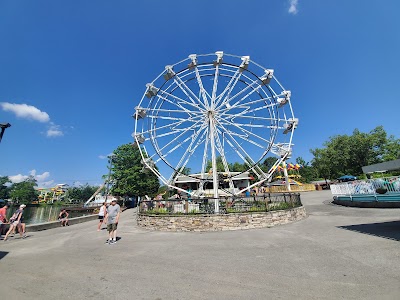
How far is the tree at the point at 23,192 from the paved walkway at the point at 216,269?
101 metres

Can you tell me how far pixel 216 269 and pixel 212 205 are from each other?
24.5 ft

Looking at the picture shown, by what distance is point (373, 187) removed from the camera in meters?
16.2

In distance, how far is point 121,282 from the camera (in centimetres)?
471

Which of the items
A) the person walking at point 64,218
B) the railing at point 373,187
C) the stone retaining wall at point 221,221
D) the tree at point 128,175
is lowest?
the stone retaining wall at point 221,221

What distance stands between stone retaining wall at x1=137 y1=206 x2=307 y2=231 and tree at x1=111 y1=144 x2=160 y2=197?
2980cm

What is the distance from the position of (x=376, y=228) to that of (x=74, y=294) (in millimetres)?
10983

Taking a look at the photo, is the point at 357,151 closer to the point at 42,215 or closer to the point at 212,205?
the point at 212,205

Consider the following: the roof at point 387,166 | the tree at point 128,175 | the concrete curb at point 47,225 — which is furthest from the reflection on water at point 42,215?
the roof at point 387,166

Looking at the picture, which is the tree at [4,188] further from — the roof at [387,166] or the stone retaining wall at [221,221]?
the roof at [387,166]

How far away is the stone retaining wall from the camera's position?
1171cm

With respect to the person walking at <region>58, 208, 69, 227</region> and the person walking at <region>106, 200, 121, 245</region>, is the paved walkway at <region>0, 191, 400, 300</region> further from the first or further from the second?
the person walking at <region>58, 208, 69, 227</region>

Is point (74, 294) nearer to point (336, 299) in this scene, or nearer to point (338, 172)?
point (336, 299)

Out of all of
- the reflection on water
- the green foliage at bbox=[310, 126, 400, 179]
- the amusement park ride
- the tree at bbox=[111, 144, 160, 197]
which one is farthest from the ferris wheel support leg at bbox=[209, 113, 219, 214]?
the amusement park ride

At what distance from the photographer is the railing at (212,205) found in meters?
12.7
